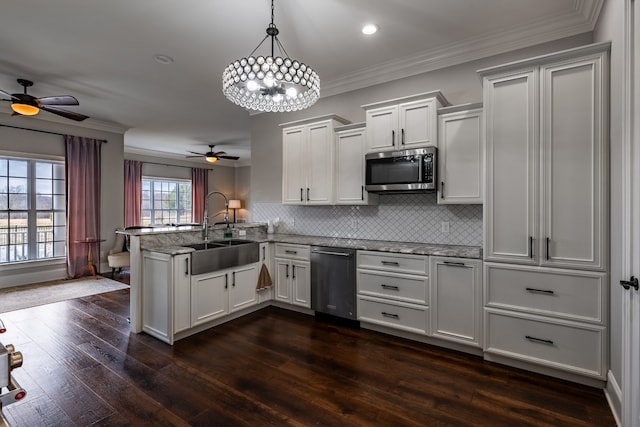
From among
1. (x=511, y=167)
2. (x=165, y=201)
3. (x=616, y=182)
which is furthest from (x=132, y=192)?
(x=616, y=182)

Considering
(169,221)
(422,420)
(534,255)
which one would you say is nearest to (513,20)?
(534,255)

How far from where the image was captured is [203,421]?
77.1 inches

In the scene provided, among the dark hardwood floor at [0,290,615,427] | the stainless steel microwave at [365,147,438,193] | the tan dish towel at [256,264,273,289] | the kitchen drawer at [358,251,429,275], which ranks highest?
the stainless steel microwave at [365,147,438,193]

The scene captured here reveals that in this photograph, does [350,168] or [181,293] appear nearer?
[181,293]

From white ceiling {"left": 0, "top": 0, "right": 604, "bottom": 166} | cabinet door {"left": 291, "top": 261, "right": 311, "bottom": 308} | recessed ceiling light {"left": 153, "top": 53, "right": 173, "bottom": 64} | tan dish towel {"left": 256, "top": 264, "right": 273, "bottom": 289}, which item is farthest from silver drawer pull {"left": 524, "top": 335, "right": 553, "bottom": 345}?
recessed ceiling light {"left": 153, "top": 53, "right": 173, "bottom": 64}

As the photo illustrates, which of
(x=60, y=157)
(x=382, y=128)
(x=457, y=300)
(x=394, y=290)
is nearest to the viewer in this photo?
(x=457, y=300)

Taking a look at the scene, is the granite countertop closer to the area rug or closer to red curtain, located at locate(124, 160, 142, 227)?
the area rug

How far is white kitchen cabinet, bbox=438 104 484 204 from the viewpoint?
9.60 feet

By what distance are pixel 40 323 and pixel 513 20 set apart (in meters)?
5.72

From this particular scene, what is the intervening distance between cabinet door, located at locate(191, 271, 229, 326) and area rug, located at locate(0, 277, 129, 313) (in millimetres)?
2679

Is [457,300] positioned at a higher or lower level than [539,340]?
higher

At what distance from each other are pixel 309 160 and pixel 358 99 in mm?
986

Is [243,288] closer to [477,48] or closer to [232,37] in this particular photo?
[232,37]

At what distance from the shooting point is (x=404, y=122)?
3246 millimetres
